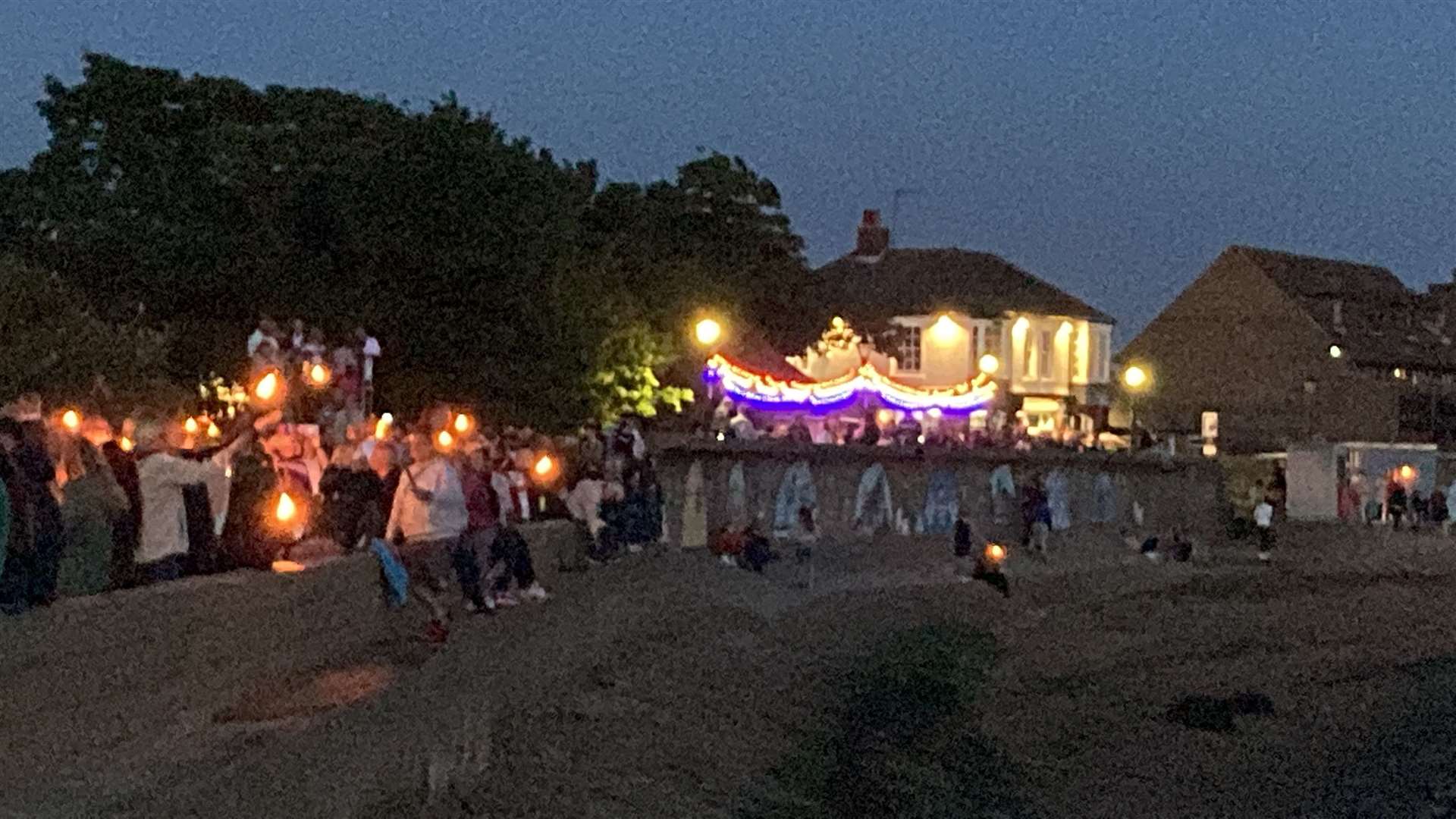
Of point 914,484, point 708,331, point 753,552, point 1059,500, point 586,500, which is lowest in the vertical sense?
point 753,552

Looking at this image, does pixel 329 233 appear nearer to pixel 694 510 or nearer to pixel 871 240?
pixel 694 510

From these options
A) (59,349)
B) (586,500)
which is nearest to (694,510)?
(586,500)

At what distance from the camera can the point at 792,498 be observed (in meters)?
38.6

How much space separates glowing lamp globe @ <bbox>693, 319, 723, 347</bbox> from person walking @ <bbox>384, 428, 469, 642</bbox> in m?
21.1

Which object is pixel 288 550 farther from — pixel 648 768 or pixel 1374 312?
pixel 1374 312

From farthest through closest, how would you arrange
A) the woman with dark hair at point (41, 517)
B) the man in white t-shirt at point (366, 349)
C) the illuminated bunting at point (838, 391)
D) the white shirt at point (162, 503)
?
the illuminated bunting at point (838, 391), the man in white t-shirt at point (366, 349), the white shirt at point (162, 503), the woman with dark hair at point (41, 517)

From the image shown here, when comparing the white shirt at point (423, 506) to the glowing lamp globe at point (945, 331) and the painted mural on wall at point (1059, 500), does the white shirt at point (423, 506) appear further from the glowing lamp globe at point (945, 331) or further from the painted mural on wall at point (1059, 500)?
the glowing lamp globe at point (945, 331)

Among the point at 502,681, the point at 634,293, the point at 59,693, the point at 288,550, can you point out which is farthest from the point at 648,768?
the point at 634,293

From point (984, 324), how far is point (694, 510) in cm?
4267

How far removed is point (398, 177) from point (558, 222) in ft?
12.0

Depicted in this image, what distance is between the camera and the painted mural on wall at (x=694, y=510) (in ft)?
117

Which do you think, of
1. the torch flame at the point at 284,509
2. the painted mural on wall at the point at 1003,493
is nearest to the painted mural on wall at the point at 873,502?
the painted mural on wall at the point at 1003,493

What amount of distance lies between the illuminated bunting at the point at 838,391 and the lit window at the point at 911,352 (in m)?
24.2

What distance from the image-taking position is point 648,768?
17.9 meters
